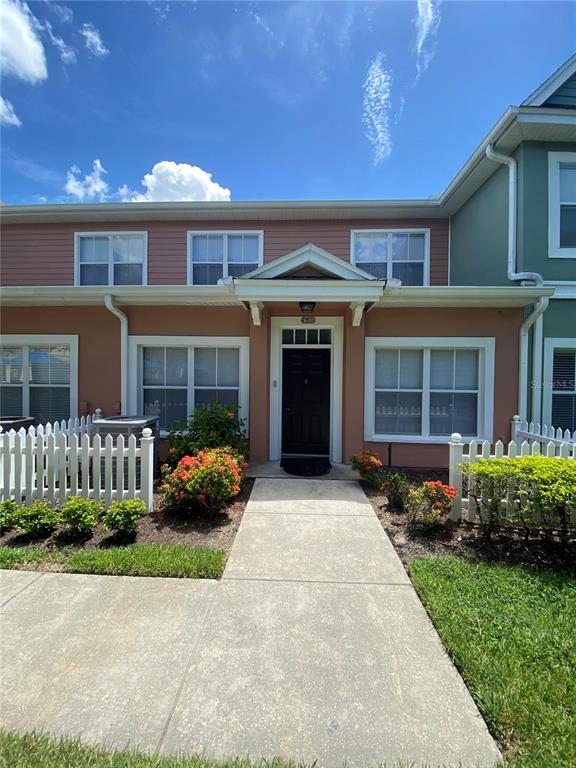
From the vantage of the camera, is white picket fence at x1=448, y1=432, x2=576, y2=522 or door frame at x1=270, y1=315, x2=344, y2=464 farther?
door frame at x1=270, y1=315, x2=344, y2=464

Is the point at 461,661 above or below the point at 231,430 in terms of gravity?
below

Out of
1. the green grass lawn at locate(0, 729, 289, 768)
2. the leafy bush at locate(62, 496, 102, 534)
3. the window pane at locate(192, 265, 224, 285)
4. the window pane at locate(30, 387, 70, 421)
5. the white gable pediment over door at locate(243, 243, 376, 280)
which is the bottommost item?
the green grass lawn at locate(0, 729, 289, 768)

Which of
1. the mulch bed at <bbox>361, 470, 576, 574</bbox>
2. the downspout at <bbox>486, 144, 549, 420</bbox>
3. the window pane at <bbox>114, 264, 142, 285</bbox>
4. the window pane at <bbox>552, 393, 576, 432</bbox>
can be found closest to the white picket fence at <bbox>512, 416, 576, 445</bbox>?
the downspout at <bbox>486, 144, 549, 420</bbox>

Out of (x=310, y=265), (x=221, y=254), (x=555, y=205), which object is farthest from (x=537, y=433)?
(x=221, y=254)

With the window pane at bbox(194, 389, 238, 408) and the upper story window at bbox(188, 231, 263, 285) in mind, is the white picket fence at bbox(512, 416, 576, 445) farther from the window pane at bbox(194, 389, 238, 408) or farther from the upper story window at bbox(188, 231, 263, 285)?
the upper story window at bbox(188, 231, 263, 285)

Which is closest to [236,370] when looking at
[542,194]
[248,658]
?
[248,658]

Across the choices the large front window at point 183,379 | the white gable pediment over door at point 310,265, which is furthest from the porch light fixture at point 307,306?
the large front window at point 183,379

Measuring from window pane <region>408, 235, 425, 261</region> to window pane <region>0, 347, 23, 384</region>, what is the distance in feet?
29.6

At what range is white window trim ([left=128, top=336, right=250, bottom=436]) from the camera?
6559 mm

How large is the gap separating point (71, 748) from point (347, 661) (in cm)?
150

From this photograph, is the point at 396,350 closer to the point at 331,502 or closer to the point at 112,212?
the point at 331,502

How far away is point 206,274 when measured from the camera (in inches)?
338

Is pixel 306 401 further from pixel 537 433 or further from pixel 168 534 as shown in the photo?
pixel 537 433

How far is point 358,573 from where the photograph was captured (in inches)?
122
